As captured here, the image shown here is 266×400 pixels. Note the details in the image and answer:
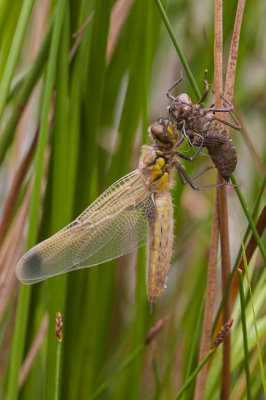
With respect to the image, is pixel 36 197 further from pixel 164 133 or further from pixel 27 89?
pixel 164 133

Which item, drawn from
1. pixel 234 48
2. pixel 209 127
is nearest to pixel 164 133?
pixel 209 127


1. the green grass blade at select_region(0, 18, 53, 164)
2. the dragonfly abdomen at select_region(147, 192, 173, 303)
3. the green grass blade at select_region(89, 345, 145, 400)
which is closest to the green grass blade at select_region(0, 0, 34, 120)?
the green grass blade at select_region(0, 18, 53, 164)

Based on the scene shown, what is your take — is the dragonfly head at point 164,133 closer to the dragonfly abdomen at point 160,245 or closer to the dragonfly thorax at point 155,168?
the dragonfly thorax at point 155,168

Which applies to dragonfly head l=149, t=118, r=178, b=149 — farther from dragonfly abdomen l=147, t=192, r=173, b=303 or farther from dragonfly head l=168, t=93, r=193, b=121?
dragonfly abdomen l=147, t=192, r=173, b=303

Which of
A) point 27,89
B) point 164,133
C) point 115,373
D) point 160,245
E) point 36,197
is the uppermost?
point 27,89

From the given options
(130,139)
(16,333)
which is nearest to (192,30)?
(130,139)

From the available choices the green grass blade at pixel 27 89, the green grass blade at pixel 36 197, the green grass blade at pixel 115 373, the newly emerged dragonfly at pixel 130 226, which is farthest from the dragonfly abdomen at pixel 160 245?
the green grass blade at pixel 27 89
